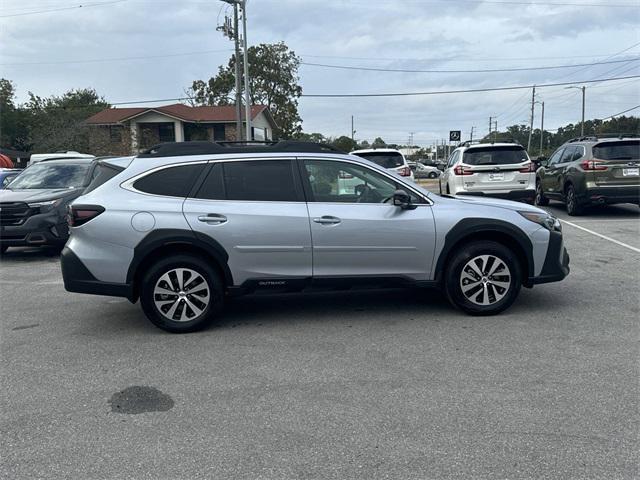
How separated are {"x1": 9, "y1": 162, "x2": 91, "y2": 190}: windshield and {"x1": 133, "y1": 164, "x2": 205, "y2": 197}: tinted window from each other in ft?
18.7

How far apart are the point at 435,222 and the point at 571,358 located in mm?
1708

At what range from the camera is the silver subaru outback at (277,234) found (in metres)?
4.93

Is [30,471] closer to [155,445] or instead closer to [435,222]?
[155,445]

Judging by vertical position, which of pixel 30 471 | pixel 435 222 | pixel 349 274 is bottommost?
pixel 30 471

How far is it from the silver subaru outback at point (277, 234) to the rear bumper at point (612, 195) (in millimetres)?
7160

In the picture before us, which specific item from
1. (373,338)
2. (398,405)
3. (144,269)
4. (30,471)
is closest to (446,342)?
(373,338)

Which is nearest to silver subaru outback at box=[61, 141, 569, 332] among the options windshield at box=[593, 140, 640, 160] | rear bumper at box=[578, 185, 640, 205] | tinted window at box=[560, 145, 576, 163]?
rear bumper at box=[578, 185, 640, 205]

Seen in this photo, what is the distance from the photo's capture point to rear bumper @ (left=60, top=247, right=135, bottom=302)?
4941mm

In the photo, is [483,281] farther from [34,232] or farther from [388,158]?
[388,158]

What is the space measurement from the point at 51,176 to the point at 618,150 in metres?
11.7

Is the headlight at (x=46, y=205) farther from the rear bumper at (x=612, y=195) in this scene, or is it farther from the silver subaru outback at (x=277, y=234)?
the rear bumper at (x=612, y=195)

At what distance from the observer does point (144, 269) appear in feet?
16.5

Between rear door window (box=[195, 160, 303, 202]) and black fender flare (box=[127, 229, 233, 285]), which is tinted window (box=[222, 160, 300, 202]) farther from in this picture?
black fender flare (box=[127, 229, 233, 285])

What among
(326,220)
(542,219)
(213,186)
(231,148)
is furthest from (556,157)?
(213,186)
